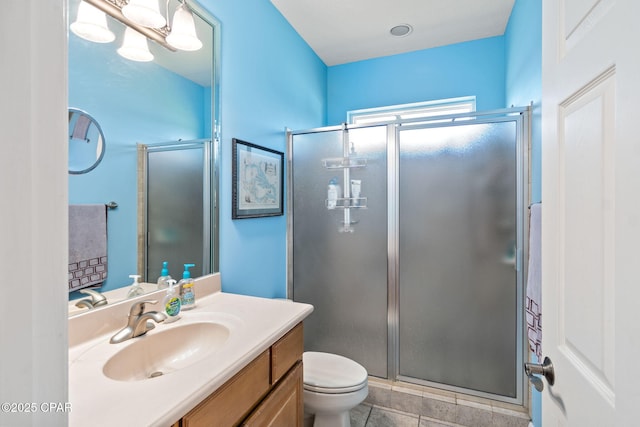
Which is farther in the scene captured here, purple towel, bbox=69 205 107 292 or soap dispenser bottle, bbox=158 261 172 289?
soap dispenser bottle, bbox=158 261 172 289

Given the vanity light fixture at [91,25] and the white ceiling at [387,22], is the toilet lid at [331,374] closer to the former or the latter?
the vanity light fixture at [91,25]

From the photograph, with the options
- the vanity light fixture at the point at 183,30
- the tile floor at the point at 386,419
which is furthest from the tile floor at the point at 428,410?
the vanity light fixture at the point at 183,30

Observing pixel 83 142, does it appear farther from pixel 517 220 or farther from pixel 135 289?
pixel 517 220

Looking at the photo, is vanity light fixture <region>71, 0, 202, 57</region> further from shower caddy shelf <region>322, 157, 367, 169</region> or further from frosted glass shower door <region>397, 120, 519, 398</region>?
frosted glass shower door <region>397, 120, 519, 398</region>

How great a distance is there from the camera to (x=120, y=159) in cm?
113

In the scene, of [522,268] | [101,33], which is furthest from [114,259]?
[522,268]

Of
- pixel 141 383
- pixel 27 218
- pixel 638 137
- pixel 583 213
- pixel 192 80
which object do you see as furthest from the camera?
pixel 192 80

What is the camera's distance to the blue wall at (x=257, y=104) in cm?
165

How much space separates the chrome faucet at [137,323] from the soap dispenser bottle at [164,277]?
0.18 metres

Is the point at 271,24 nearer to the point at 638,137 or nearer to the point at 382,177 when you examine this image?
the point at 382,177

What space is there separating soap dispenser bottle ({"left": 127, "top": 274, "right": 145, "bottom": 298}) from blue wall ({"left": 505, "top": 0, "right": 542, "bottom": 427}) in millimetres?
1988

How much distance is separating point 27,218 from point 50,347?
0.14 meters

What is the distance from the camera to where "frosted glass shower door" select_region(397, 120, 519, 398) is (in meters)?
1.91

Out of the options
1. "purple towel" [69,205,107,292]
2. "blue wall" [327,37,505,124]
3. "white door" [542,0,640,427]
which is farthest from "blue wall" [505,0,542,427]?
"purple towel" [69,205,107,292]
